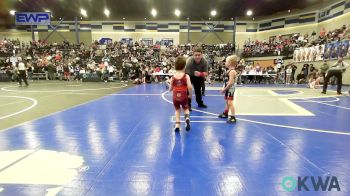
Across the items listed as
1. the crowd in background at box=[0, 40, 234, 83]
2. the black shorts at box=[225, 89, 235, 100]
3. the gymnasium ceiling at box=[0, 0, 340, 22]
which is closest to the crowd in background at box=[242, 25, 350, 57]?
the crowd in background at box=[0, 40, 234, 83]

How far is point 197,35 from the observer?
29.0 metres

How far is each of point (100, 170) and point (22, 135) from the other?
7.04 ft

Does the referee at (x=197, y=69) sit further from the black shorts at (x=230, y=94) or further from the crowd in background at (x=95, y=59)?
the crowd in background at (x=95, y=59)

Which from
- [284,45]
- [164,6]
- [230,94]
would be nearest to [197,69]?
[230,94]

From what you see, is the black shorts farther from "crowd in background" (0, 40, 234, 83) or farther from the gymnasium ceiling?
the gymnasium ceiling

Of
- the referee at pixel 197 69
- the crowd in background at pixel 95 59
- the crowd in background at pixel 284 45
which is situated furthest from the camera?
the crowd in background at pixel 284 45

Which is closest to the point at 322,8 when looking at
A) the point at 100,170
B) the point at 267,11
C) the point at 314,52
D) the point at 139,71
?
the point at 267,11

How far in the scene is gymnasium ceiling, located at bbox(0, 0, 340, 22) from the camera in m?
20.0

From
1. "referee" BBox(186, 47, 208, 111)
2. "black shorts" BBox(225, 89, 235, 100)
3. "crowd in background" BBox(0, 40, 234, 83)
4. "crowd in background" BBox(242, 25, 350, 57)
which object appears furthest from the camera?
"crowd in background" BBox(242, 25, 350, 57)

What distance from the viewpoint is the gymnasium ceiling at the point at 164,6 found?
65.7ft

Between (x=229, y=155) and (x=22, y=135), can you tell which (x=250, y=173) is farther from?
(x=22, y=135)

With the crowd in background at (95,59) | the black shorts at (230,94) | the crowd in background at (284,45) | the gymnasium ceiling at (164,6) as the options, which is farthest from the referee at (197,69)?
the crowd in background at (284,45)

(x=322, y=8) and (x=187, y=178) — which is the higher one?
(x=322, y=8)

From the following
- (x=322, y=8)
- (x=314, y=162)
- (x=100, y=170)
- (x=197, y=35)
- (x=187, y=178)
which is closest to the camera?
(x=187, y=178)
